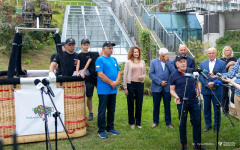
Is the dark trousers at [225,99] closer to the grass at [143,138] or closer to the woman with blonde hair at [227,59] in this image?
the woman with blonde hair at [227,59]

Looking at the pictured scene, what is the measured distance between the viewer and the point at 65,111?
549cm

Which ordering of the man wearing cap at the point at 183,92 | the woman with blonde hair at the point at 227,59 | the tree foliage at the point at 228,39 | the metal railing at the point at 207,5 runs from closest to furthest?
the man wearing cap at the point at 183,92, the woman with blonde hair at the point at 227,59, the metal railing at the point at 207,5, the tree foliage at the point at 228,39

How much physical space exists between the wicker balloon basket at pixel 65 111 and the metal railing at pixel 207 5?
69.4 ft

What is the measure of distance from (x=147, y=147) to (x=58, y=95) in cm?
198

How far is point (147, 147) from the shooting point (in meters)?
5.17

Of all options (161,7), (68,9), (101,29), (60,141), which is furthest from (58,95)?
(161,7)

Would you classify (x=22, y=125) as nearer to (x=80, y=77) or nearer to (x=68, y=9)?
(x=80, y=77)

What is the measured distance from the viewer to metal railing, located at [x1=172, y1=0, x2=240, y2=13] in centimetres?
2336

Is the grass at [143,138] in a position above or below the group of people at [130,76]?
below

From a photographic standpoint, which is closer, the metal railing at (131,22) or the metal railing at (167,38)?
the metal railing at (167,38)

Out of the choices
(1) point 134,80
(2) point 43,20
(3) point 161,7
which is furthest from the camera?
(3) point 161,7

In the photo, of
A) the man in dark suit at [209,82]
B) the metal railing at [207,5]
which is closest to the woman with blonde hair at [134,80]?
the man in dark suit at [209,82]

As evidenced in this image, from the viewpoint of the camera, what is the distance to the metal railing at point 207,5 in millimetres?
23359

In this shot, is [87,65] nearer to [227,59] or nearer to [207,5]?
[227,59]
